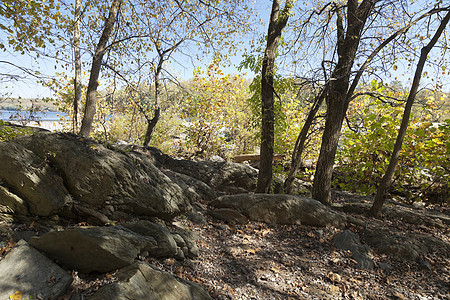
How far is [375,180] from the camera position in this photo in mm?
7320

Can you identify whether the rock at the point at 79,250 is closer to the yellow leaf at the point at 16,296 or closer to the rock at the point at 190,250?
the yellow leaf at the point at 16,296

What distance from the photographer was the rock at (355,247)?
13.1 ft

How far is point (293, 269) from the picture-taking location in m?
3.80

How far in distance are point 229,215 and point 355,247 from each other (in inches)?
92.5

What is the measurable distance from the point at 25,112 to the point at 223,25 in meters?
6.89

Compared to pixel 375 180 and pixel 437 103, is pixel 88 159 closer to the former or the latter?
pixel 375 180

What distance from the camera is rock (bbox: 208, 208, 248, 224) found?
5207 mm

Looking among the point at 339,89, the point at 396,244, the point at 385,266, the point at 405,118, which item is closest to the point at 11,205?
the point at 385,266

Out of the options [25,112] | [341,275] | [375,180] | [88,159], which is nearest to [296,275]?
[341,275]

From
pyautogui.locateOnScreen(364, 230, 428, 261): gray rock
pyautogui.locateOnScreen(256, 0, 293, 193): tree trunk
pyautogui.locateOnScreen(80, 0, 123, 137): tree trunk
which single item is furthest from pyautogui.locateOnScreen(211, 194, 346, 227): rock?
pyautogui.locateOnScreen(80, 0, 123, 137): tree trunk

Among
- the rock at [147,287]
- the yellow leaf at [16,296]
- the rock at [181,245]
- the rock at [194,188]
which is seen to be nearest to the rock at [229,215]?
the rock at [194,188]

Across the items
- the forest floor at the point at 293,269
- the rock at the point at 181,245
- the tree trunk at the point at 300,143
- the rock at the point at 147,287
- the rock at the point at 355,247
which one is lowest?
the forest floor at the point at 293,269

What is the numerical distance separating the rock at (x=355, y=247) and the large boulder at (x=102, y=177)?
2.96m

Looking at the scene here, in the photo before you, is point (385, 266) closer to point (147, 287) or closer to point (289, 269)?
point (289, 269)
